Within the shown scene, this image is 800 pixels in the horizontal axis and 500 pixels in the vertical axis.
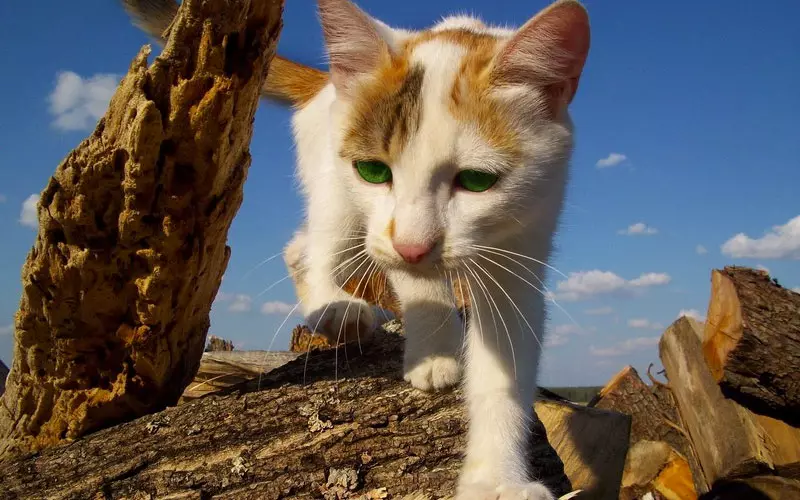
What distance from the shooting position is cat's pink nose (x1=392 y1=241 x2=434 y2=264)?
1.51m

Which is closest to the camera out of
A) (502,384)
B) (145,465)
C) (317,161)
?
(145,465)

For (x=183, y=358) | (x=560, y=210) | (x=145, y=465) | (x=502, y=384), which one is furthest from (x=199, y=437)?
Answer: (x=560, y=210)

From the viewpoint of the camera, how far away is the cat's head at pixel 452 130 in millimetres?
1564

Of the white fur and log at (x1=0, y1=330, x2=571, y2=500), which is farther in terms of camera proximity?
log at (x1=0, y1=330, x2=571, y2=500)

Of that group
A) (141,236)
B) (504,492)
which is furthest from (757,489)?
(141,236)

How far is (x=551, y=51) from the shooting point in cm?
166

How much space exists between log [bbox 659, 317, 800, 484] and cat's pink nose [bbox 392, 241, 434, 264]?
9.19 ft

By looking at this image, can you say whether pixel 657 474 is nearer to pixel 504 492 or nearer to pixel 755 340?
pixel 755 340

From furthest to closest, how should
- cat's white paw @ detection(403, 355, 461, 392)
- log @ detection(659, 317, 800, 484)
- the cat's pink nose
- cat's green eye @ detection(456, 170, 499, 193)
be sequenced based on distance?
1. log @ detection(659, 317, 800, 484)
2. cat's white paw @ detection(403, 355, 461, 392)
3. cat's green eye @ detection(456, 170, 499, 193)
4. the cat's pink nose

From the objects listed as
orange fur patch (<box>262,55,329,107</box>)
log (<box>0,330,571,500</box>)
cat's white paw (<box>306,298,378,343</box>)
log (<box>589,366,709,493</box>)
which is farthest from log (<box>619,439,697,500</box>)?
orange fur patch (<box>262,55,329,107</box>)

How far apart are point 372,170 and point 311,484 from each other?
2.99ft

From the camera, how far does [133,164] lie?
1.66 meters

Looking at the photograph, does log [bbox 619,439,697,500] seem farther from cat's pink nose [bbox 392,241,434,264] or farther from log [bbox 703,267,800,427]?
cat's pink nose [bbox 392,241,434,264]

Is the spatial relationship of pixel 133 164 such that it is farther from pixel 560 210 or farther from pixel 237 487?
pixel 560 210
